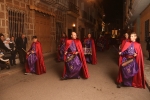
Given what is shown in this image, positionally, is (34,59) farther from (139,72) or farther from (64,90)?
(139,72)

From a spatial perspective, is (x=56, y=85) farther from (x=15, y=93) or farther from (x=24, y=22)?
(x=24, y=22)

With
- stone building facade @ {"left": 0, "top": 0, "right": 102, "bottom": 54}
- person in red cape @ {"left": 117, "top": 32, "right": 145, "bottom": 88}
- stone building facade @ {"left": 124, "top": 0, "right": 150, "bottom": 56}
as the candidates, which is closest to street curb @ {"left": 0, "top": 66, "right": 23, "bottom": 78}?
stone building facade @ {"left": 0, "top": 0, "right": 102, "bottom": 54}

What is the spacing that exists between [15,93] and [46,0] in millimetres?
10770

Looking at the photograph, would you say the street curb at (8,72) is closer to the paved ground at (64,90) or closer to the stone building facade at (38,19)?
the paved ground at (64,90)

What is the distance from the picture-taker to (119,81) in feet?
21.1

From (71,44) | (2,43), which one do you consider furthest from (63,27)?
(71,44)

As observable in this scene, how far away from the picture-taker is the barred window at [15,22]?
1076 cm

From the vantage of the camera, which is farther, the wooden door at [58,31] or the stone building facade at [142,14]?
the wooden door at [58,31]

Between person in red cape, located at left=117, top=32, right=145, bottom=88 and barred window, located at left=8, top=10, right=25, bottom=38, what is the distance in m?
6.91

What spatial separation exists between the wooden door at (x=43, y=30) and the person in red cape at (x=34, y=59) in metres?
6.03

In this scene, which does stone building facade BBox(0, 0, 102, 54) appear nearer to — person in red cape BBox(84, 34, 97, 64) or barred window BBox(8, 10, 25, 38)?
barred window BBox(8, 10, 25, 38)

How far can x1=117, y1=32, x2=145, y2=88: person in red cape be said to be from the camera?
616cm

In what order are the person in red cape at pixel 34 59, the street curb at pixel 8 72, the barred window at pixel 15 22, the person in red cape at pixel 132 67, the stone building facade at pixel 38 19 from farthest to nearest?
the barred window at pixel 15 22
the stone building facade at pixel 38 19
the person in red cape at pixel 34 59
the street curb at pixel 8 72
the person in red cape at pixel 132 67

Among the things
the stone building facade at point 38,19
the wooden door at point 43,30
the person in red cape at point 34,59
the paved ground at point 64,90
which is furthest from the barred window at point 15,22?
the paved ground at point 64,90
